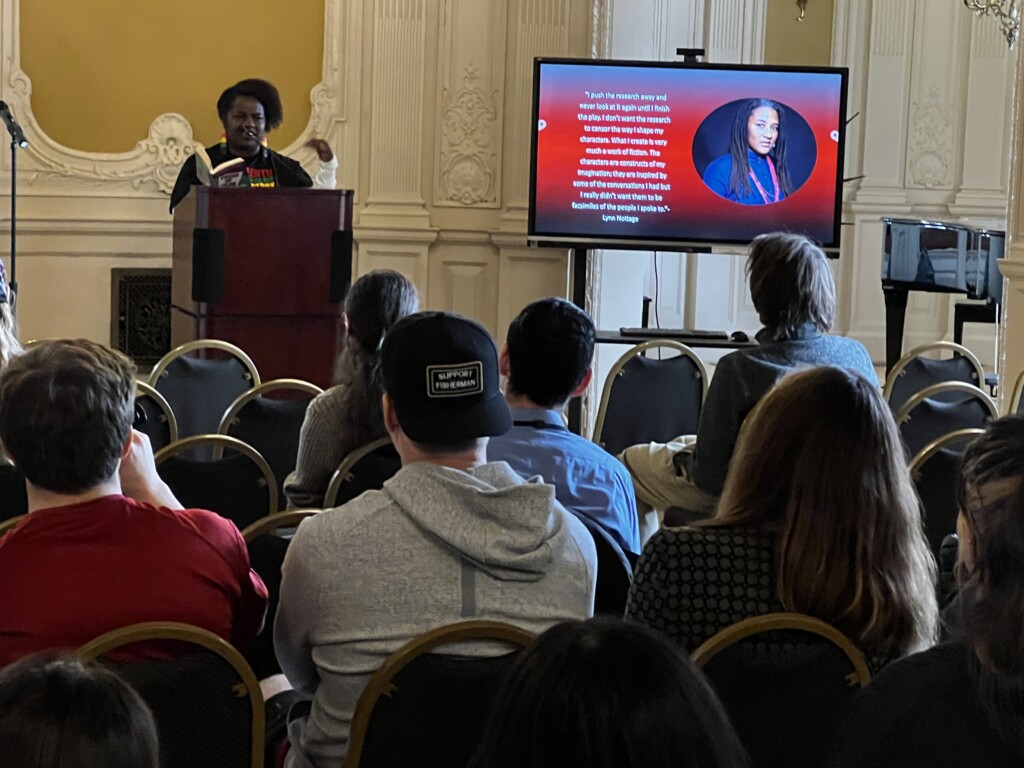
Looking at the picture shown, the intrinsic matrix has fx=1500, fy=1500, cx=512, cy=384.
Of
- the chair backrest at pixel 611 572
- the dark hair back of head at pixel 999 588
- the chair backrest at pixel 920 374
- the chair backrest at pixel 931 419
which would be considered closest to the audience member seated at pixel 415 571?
the chair backrest at pixel 611 572

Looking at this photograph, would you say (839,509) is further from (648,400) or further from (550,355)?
(648,400)

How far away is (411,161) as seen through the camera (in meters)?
8.12

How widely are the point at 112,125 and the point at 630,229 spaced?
3.01 m

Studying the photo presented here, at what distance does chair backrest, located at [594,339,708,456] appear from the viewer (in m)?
4.79

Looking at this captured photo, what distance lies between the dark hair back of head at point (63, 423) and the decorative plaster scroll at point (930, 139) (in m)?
9.85

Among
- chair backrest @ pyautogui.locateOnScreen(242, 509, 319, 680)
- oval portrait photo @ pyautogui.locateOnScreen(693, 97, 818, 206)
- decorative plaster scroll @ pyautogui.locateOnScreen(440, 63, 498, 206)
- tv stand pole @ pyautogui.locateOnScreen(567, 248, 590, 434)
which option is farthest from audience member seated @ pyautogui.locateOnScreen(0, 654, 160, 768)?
decorative plaster scroll @ pyautogui.locateOnScreen(440, 63, 498, 206)

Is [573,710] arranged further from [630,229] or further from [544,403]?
[630,229]

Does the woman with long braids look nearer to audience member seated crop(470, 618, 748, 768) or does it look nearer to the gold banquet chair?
the gold banquet chair

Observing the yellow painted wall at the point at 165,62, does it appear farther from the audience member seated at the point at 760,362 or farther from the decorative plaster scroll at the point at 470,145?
the audience member seated at the point at 760,362

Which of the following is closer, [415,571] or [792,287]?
[415,571]

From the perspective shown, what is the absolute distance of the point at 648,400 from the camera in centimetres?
482

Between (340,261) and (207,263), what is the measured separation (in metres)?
0.54

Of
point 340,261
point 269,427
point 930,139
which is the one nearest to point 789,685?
point 269,427

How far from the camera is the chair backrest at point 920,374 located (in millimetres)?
5098
